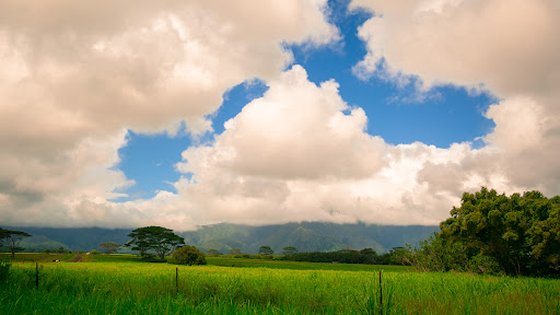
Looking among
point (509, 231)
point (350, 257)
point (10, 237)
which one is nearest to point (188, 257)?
point (509, 231)

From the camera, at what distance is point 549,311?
10.5 metres

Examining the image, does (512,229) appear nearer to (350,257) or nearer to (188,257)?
(188,257)

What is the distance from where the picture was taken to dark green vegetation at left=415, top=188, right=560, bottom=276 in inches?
1280

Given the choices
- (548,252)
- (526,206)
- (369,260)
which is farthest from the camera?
(369,260)

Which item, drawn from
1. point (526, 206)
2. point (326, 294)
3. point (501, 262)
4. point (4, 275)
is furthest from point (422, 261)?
point (4, 275)

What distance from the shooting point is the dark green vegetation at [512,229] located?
107 ft

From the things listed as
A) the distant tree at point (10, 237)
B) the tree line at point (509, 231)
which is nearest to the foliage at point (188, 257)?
the tree line at point (509, 231)

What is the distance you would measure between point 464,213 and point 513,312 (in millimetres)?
29566

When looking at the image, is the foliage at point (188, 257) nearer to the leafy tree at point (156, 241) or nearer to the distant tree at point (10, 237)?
the leafy tree at point (156, 241)

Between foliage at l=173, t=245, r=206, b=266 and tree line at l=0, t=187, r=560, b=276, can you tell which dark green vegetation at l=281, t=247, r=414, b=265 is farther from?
tree line at l=0, t=187, r=560, b=276

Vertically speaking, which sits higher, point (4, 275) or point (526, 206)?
point (526, 206)

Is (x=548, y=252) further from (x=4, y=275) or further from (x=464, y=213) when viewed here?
(x=4, y=275)

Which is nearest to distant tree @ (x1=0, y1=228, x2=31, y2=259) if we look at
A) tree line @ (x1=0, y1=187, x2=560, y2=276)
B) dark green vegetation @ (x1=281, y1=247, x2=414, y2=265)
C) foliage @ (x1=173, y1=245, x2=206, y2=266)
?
foliage @ (x1=173, y1=245, x2=206, y2=266)

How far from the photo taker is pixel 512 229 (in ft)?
114
